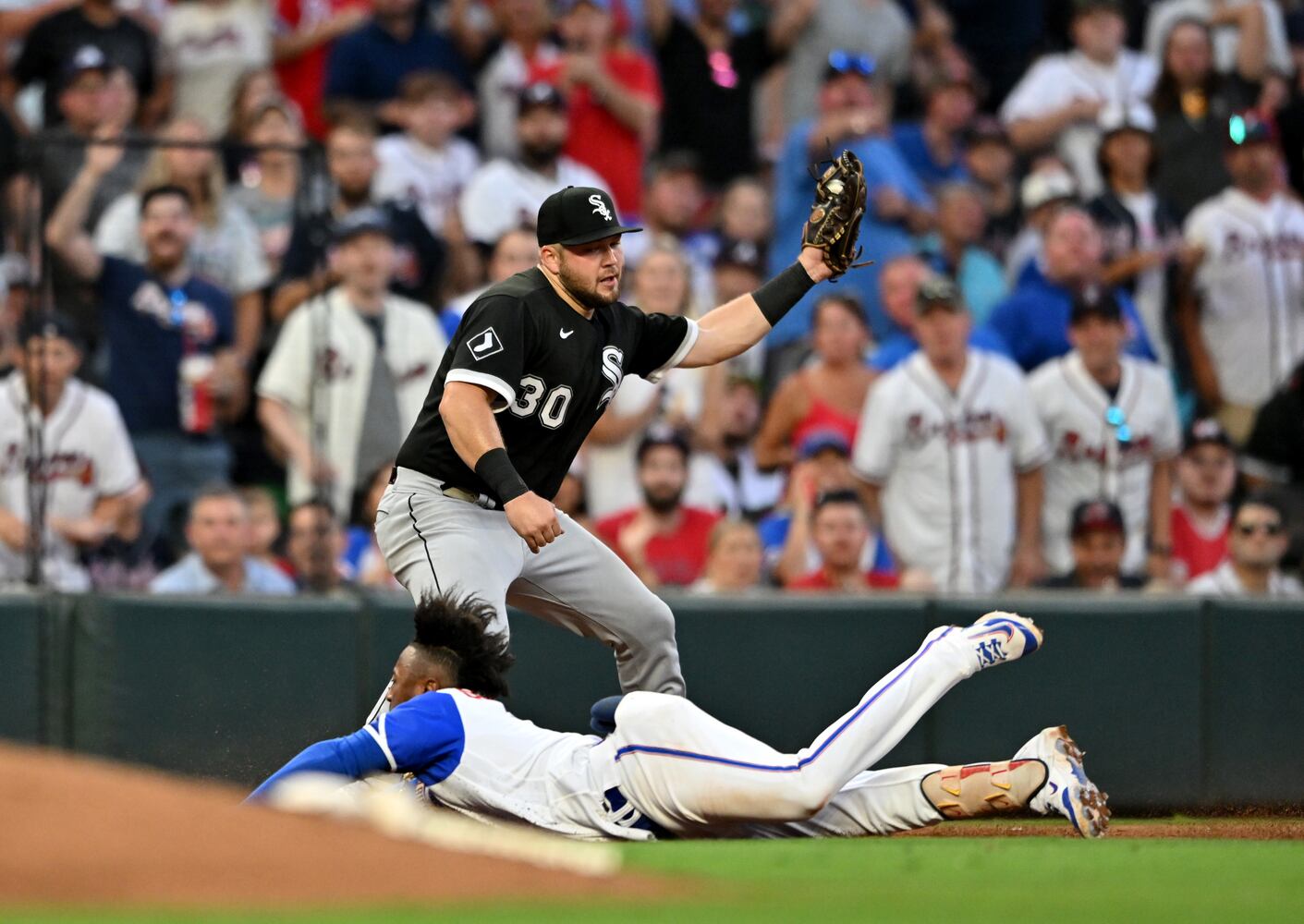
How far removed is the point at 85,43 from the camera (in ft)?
34.2

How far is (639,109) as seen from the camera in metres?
11.6

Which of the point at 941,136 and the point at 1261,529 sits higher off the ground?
the point at 941,136

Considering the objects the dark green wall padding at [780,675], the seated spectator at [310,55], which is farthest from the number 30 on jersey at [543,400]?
the seated spectator at [310,55]

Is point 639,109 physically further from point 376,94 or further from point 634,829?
point 634,829

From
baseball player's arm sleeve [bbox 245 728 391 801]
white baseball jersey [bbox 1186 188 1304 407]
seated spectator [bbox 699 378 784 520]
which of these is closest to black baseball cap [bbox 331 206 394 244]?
seated spectator [bbox 699 378 784 520]

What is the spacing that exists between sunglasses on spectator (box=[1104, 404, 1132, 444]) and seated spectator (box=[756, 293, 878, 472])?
117cm

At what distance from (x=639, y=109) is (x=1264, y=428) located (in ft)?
13.0

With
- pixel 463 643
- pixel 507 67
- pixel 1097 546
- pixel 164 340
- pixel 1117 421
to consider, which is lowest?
pixel 463 643

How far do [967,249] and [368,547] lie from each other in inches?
161

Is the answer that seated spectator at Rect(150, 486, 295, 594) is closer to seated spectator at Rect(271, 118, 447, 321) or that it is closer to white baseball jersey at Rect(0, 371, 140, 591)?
white baseball jersey at Rect(0, 371, 140, 591)

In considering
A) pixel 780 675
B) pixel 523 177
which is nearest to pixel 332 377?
pixel 523 177

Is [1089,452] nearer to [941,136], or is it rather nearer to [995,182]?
[995,182]

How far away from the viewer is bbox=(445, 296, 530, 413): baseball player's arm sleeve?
591cm

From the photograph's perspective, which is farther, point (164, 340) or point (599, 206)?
point (164, 340)
